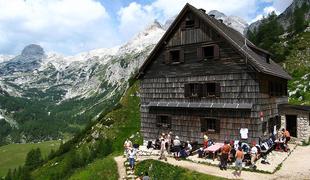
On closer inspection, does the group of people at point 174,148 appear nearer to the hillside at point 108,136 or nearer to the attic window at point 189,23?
the attic window at point 189,23

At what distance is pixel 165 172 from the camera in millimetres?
28219

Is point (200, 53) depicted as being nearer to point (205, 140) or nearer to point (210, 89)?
point (210, 89)

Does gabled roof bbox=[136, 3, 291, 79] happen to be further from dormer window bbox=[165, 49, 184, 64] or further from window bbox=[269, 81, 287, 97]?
window bbox=[269, 81, 287, 97]

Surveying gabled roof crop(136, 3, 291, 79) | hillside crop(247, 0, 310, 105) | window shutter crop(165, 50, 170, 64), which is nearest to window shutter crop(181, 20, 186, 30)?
gabled roof crop(136, 3, 291, 79)

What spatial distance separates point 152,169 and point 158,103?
1141cm

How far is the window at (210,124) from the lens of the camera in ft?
115

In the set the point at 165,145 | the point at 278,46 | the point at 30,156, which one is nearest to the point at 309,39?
the point at 278,46

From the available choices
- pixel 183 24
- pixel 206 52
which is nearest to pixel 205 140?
pixel 206 52

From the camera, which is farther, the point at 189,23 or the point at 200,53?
the point at 189,23

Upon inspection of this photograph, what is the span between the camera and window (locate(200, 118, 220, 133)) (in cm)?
3503

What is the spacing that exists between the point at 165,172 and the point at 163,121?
39.5ft

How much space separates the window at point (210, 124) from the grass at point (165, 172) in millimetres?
7652

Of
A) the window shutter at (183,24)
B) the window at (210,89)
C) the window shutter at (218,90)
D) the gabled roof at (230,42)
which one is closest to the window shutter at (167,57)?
the gabled roof at (230,42)

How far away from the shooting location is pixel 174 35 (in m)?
38.7
